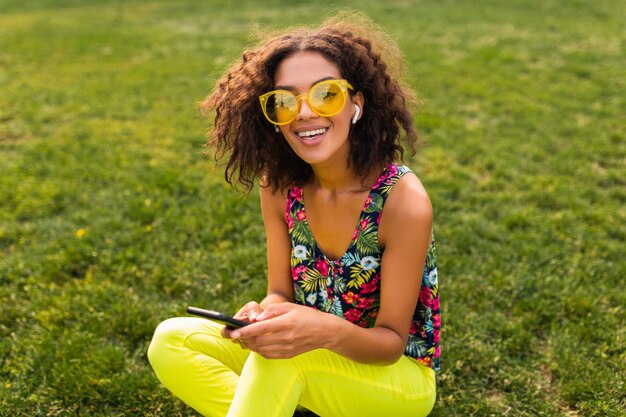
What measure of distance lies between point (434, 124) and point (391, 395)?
3.88 metres

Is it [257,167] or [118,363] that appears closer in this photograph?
[257,167]

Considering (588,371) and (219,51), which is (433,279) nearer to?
(588,371)

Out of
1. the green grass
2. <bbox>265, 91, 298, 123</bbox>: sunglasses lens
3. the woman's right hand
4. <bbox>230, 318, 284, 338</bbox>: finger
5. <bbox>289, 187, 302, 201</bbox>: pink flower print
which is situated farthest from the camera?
the green grass

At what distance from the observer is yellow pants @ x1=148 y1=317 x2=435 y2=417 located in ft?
6.10

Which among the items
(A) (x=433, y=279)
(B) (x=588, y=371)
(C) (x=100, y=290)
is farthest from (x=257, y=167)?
(B) (x=588, y=371)

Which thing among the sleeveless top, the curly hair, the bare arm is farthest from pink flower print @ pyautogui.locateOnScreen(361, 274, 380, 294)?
the curly hair

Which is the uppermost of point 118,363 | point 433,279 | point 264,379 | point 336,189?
point 336,189

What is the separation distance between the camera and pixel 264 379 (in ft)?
6.08

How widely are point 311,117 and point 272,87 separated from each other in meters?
0.21

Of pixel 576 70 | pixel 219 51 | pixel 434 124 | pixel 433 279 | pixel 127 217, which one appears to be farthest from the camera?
pixel 219 51

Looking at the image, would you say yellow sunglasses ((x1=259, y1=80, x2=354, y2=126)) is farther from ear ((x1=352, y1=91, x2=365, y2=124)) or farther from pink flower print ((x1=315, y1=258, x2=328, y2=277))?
pink flower print ((x1=315, y1=258, x2=328, y2=277))

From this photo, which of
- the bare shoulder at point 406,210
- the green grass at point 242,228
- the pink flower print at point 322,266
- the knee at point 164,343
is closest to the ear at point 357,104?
the bare shoulder at point 406,210

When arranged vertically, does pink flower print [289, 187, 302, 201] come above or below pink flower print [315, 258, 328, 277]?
above

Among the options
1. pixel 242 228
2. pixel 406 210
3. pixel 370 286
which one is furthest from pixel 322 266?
pixel 242 228
